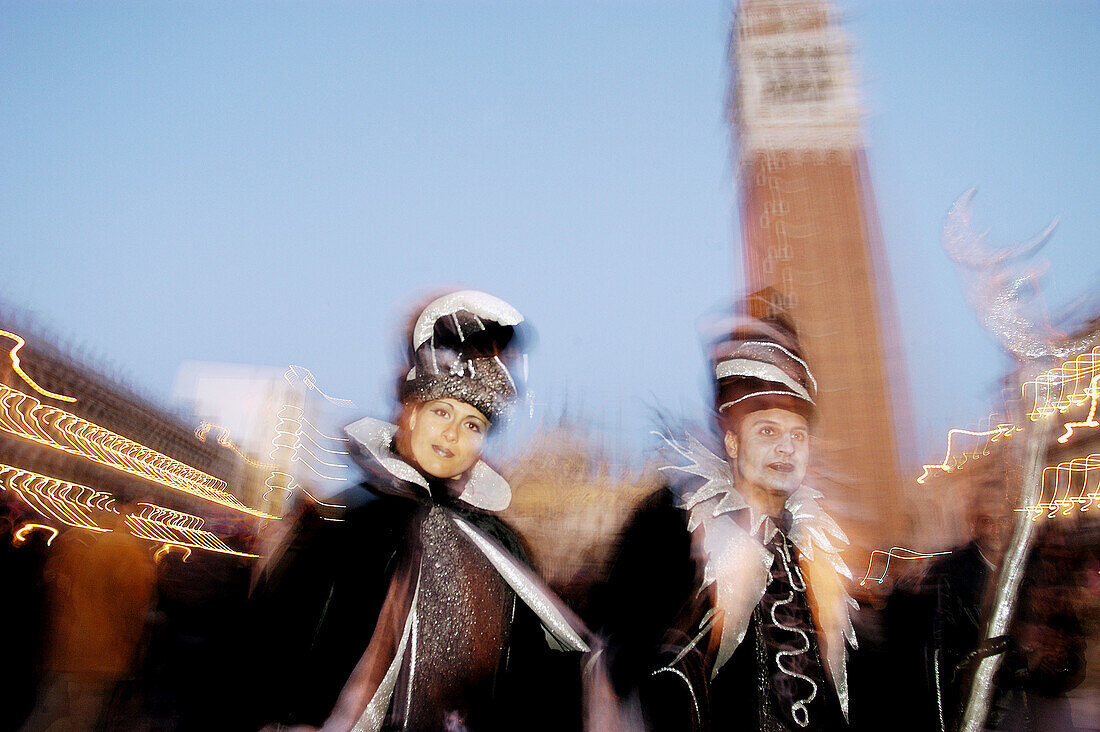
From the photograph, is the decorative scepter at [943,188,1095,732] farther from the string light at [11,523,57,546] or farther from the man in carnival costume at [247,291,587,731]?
the string light at [11,523,57,546]

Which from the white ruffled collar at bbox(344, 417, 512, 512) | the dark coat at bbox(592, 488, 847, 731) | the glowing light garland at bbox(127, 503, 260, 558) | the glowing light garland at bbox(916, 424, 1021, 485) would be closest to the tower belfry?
the glowing light garland at bbox(916, 424, 1021, 485)

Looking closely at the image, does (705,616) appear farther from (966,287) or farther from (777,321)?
(966,287)

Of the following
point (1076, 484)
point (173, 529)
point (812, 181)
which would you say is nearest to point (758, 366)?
point (173, 529)

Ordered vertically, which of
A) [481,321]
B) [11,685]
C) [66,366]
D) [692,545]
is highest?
[66,366]

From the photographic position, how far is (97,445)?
4.82 metres

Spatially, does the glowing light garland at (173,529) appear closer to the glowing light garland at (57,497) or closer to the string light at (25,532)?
the glowing light garland at (57,497)

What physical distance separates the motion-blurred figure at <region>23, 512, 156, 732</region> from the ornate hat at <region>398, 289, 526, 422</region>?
8.96 feet

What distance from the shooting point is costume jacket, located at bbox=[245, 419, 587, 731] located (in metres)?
1.79

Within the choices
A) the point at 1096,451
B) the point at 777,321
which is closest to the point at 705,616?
the point at 777,321

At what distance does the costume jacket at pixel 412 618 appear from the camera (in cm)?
179

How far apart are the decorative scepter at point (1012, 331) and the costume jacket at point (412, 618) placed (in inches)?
52.6

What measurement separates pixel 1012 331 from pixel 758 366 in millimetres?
912

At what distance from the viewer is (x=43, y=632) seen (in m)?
3.40

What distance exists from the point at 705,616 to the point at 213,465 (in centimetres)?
673
